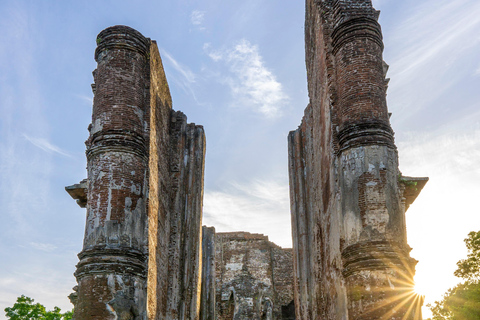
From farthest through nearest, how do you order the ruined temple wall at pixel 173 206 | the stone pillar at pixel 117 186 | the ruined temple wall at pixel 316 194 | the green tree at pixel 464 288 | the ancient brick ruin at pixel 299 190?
1. the green tree at pixel 464 288
2. the ruined temple wall at pixel 173 206
3. the ruined temple wall at pixel 316 194
4. the stone pillar at pixel 117 186
5. the ancient brick ruin at pixel 299 190

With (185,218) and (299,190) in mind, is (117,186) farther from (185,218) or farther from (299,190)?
(299,190)

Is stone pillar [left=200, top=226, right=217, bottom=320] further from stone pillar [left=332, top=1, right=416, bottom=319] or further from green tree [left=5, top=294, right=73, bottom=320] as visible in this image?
green tree [left=5, top=294, right=73, bottom=320]

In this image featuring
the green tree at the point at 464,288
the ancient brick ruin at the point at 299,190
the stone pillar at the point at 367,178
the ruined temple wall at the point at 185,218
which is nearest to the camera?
the stone pillar at the point at 367,178

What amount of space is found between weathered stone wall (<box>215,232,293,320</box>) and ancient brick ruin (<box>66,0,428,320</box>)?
29.7ft

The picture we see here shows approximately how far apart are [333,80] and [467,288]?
543 inches

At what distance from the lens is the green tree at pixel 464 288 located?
1631cm

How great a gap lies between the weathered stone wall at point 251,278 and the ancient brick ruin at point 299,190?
356 inches

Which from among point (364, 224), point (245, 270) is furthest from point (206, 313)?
point (245, 270)

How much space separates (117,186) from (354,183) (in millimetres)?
3081

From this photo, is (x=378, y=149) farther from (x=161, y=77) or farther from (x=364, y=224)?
(x=161, y=77)

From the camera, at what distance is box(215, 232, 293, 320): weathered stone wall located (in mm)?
17434

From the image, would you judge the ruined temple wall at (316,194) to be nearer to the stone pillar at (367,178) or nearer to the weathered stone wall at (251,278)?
the stone pillar at (367,178)

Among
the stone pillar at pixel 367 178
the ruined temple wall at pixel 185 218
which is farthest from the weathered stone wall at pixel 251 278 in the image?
the stone pillar at pixel 367 178

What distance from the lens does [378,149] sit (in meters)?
5.89
